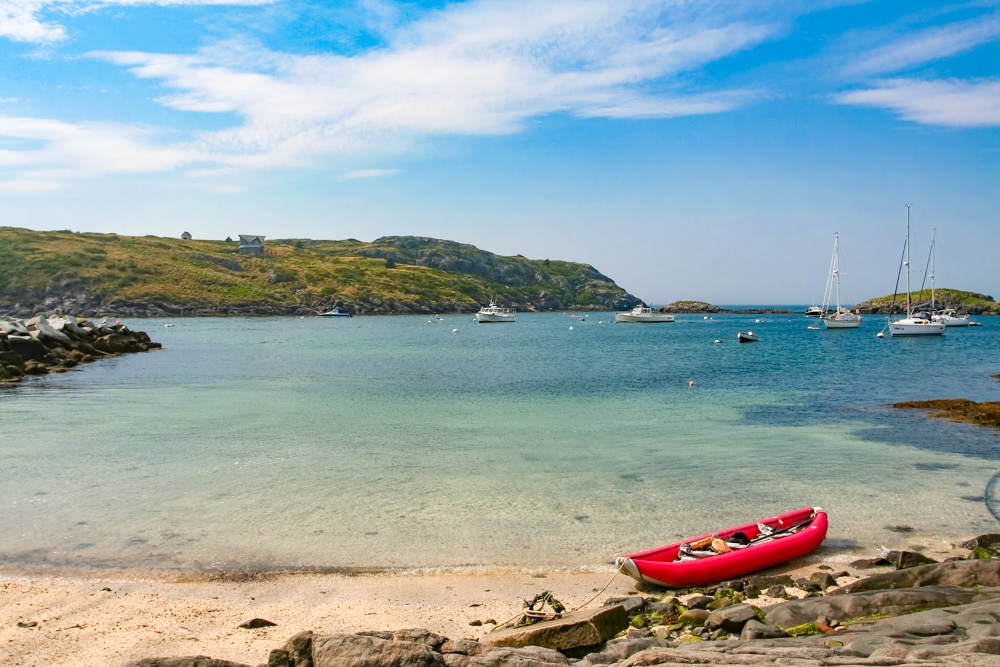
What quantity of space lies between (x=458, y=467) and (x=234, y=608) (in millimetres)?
Answer: 10674

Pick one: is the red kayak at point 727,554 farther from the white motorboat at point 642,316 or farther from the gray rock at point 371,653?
the white motorboat at point 642,316

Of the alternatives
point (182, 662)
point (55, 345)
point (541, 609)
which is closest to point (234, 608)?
point (182, 662)

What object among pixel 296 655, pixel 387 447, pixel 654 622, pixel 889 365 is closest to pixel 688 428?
pixel 387 447

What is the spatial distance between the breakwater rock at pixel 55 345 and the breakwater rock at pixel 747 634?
1794 inches

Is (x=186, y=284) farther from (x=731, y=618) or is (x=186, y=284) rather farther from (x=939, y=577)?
(x=939, y=577)

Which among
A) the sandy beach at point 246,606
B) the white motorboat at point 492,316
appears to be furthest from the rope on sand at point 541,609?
the white motorboat at point 492,316

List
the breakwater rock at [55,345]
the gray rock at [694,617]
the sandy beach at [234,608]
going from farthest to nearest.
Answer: the breakwater rock at [55,345] < the gray rock at [694,617] < the sandy beach at [234,608]

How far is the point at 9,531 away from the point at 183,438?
1075cm

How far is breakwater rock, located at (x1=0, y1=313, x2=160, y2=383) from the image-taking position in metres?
46.0

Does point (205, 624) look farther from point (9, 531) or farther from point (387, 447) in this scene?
point (387, 447)

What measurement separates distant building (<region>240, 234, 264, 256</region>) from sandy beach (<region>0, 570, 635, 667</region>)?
19678cm

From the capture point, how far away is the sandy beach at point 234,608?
952cm

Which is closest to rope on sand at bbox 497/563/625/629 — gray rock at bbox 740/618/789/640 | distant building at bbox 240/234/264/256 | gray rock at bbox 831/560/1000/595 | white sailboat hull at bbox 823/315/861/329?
gray rock at bbox 740/618/789/640

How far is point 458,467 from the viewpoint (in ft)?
70.3
